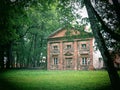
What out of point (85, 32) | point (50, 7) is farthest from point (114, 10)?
point (50, 7)

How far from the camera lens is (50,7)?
43.4 ft

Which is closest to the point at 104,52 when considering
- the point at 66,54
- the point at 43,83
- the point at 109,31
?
the point at 109,31

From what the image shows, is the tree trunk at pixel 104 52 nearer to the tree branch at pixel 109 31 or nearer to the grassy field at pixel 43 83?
the tree branch at pixel 109 31

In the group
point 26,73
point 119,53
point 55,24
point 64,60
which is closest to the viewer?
point 119,53

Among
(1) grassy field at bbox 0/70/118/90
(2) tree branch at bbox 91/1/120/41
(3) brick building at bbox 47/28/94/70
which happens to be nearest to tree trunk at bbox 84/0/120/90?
(2) tree branch at bbox 91/1/120/41

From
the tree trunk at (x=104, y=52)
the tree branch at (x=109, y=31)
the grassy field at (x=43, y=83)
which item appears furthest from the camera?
the grassy field at (x=43, y=83)

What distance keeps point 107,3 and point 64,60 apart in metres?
23.7

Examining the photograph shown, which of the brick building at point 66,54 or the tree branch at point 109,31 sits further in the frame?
the brick building at point 66,54

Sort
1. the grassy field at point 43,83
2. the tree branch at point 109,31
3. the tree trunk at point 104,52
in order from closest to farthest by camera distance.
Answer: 1. the tree trunk at point 104,52
2. the tree branch at point 109,31
3. the grassy field at point 43,83

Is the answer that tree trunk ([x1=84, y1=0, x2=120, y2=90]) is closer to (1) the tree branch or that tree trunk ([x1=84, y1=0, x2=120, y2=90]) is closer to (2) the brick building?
(1) the tree branch

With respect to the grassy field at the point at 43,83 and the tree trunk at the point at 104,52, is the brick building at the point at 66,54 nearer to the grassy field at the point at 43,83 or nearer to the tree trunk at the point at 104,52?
the grassy field at the point at 43,83

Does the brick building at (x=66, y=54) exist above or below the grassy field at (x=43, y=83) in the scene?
above

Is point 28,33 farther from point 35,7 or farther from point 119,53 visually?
point 119,53

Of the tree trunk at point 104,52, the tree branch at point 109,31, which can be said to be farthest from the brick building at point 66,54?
the tree branch at point 109,31
